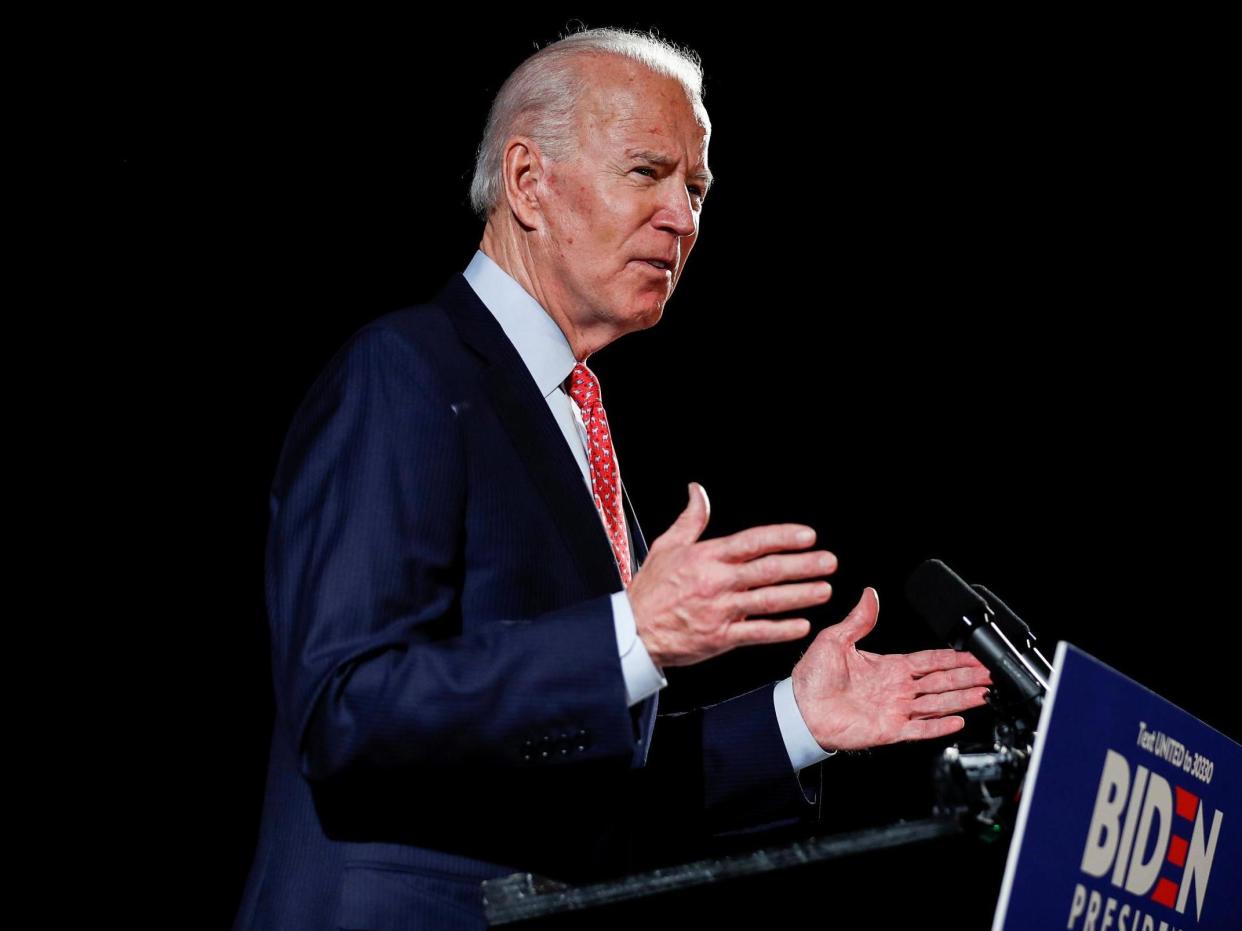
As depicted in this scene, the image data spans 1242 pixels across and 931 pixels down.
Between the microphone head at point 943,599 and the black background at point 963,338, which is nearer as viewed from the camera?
the microphone head at point 943,599

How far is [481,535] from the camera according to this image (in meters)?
1.38

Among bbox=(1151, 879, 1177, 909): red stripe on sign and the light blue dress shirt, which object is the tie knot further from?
bbox=(1151, 879, 1177, 909): red stripe on sign

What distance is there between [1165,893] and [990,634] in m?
0.30

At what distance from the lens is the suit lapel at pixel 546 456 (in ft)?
4.73

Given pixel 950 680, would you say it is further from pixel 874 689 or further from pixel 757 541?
pixel 757 541

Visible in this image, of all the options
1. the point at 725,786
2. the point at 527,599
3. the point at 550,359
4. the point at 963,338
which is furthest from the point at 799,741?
the point at 963,338

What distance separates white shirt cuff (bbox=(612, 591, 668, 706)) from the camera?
1.21 meters

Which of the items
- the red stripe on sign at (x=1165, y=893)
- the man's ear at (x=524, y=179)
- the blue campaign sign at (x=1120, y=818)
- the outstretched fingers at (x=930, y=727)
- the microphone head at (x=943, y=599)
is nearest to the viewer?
the blue campaign sign at (x=1120, y=818)

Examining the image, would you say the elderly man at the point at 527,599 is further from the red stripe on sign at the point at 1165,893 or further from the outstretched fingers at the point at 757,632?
the red stripe on sign at the point at 1165,893

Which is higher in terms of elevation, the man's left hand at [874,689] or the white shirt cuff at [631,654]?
the white shirt cuff at [631,654]

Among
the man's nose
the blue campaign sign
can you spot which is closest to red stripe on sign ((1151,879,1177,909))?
the blue campaign sign

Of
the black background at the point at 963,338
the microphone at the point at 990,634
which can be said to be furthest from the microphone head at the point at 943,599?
the black background at the point at 963,338

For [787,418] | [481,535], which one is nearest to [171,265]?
[481,535]

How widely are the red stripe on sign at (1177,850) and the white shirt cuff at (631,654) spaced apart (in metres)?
0.49
